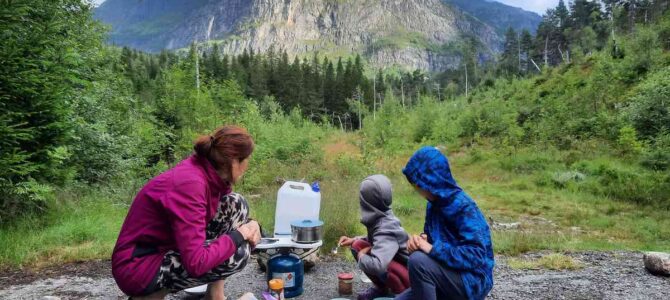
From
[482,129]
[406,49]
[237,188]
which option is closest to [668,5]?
Result: [482,129]

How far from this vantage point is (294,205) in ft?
13.8

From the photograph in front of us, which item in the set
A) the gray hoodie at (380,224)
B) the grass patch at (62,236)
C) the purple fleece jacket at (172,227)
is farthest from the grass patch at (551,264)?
the grass patch at (62,236)

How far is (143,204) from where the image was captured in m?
2.38

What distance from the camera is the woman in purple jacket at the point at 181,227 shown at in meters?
2.28

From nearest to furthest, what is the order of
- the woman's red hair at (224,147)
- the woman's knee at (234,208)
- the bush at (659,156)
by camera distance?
1. the woman's red hair at (224,147)
2. the woman's knee at (234,208)
3. the bush at (659,156)

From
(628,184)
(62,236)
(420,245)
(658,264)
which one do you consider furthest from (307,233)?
(628,184)

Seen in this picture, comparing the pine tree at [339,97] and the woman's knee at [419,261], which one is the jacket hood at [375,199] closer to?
the woman's knee at [419,261]

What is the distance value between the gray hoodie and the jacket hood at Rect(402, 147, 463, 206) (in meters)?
0.63

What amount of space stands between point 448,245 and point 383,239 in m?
0.67

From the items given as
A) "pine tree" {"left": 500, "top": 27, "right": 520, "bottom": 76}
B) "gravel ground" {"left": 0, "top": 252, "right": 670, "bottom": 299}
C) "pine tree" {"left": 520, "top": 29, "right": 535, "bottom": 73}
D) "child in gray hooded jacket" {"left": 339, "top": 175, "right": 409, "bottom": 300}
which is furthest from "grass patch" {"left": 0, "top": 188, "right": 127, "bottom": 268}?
"pine tree" {"left": 520, "top": 29, "right": 535, "bottom": 73}

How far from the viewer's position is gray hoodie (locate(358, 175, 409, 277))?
3051mm

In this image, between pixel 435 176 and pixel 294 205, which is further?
pixel 294 205

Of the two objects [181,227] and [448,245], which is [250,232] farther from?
[448,245]

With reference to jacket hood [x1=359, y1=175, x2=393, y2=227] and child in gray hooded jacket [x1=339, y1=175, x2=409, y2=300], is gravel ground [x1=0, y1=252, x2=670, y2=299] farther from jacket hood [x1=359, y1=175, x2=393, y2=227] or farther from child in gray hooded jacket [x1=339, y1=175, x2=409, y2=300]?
jacket hood [x1=359, y1=175, x2=393, y2=227]
